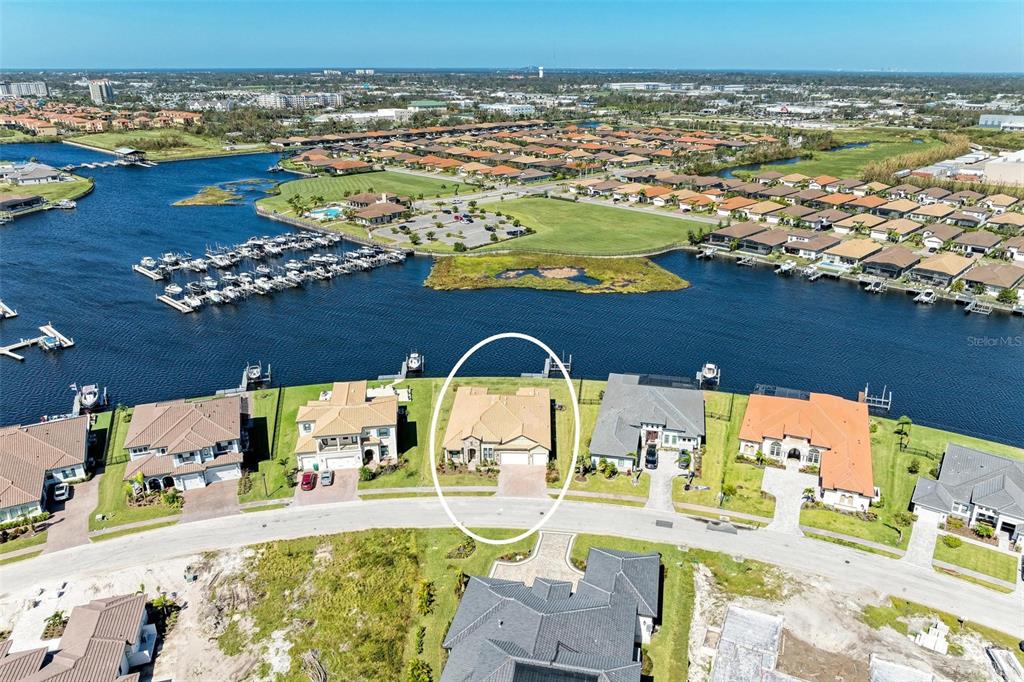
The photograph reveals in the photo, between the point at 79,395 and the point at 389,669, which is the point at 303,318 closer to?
the point at 79,395

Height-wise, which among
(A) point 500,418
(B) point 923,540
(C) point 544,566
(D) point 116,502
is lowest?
(D) point 116,502

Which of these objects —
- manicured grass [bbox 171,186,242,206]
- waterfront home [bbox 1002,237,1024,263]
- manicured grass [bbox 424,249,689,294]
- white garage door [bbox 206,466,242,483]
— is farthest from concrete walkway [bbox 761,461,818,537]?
manicured grass [bbox 171,186,242,206]

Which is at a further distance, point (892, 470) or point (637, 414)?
point (637, 414)

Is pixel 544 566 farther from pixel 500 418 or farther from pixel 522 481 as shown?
pixel 500 418

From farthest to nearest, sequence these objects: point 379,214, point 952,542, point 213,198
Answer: point 213,198
point 379,214
point 952,542

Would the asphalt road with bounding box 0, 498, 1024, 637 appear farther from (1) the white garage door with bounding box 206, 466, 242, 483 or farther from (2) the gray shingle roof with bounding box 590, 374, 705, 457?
(2) the gray shingle roof with bounding box 590, 374, 705, 457

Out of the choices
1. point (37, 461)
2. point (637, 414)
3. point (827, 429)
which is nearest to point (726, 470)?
point (637, 414)
